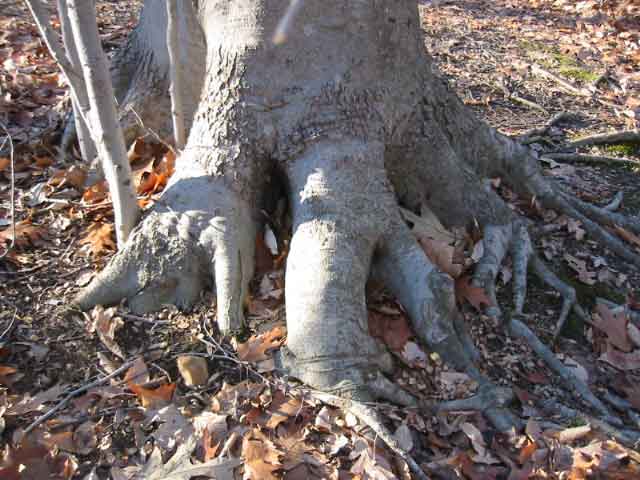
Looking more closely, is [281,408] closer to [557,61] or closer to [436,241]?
[436,241]

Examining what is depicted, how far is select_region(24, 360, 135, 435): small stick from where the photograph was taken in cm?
213

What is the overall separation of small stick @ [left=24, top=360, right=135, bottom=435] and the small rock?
0.74 ft

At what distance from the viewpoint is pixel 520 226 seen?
324cm

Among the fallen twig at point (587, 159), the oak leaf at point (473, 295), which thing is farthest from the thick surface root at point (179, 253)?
the fallen twig at point (587, 159)

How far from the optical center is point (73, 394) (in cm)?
224

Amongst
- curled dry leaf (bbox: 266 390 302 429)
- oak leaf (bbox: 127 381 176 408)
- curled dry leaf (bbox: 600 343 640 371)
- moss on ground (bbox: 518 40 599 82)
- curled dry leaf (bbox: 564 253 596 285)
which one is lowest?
curled dry leaf (bbox: 600 343 640 371)

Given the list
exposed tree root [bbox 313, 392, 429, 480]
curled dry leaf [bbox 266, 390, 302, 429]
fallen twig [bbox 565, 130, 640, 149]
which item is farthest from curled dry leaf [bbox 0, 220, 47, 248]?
fallen twig [bbox 565, 130, 640, 149]

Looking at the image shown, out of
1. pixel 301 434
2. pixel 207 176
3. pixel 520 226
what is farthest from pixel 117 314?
pixel 520 226

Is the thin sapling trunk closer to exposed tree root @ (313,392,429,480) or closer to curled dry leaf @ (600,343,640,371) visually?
exposed tree root @ (313,392,429,480)

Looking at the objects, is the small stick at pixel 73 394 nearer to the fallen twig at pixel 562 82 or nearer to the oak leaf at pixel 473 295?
the oak leaf at pixel 473 295

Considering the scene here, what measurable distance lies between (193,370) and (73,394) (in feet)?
1.67

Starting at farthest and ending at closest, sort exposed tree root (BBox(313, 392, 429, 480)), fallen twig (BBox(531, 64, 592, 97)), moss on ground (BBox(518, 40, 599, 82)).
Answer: moss on ground (BBox(518, 40, 599, 82)) → fallen twig (BBox(531, 64, 592, 97)) → exposed tree root (BBox(313, 392, 429, 480))

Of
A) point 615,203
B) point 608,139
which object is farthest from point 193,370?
point 608,139

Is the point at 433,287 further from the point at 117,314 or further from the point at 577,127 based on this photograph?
the point at 577,127
